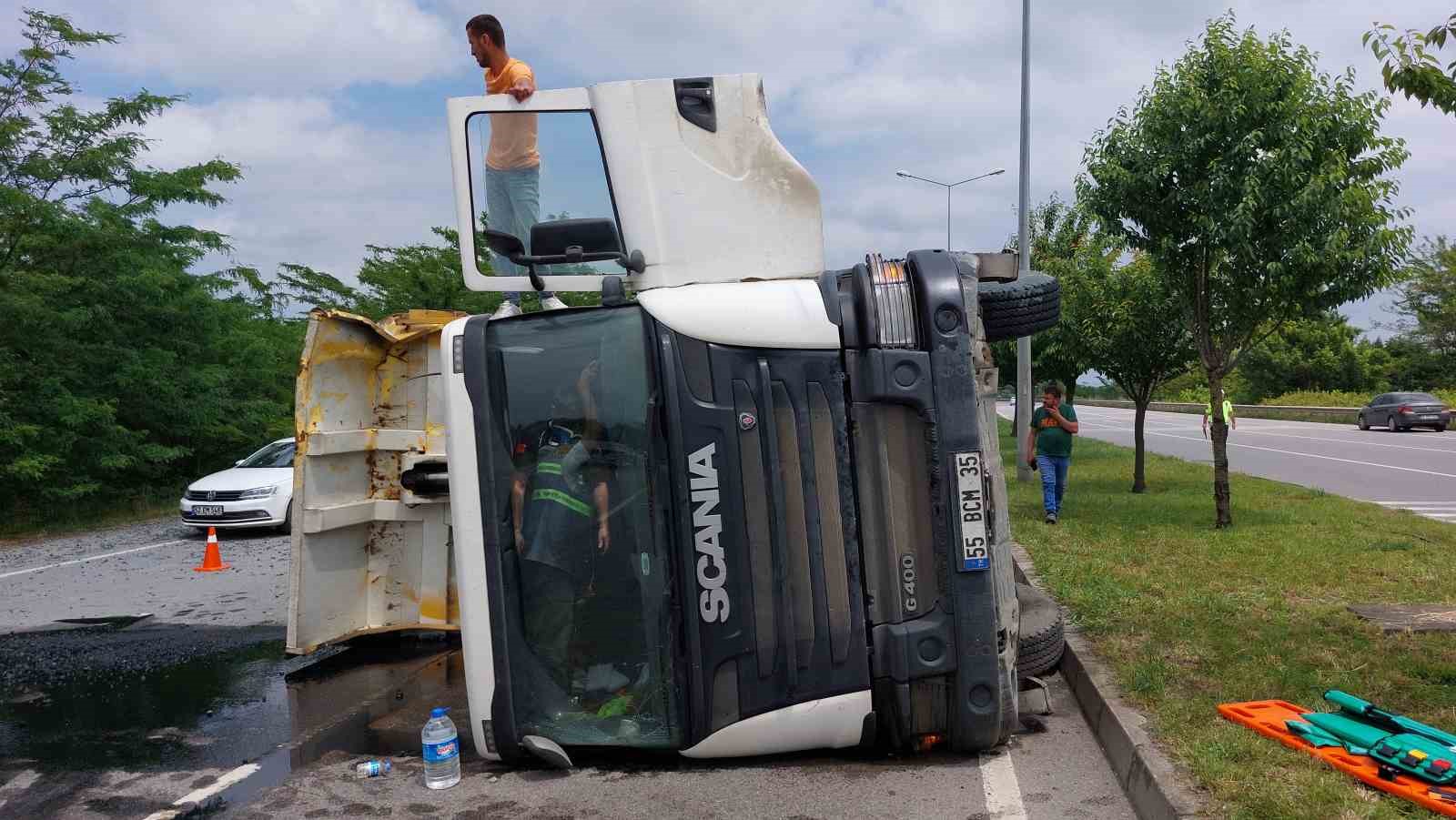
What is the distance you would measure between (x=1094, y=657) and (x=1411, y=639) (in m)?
1.86

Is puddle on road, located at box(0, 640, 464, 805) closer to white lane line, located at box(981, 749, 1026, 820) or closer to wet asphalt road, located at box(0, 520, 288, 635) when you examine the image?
wet asphalt road, located at box(0, 520, 288, 635)

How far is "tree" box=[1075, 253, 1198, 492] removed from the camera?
15.2m

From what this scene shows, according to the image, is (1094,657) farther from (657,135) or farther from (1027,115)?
(1027,115)

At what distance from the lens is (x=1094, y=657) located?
6.01 m

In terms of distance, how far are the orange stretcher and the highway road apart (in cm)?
1053

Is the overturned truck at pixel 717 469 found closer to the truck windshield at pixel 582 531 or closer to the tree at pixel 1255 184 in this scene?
the truck windshield at pixel 582 531

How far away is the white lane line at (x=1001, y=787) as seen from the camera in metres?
4.12

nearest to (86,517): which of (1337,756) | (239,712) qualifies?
(239,712)

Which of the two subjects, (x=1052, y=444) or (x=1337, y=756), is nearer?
(x=1337, y=756)

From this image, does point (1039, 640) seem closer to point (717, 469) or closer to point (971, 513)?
point (971, 513)

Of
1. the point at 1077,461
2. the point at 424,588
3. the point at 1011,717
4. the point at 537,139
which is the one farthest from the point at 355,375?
the point at 1077,461

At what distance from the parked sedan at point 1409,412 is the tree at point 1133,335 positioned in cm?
2260

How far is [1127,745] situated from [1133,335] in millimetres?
11930

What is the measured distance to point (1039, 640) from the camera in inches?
221
